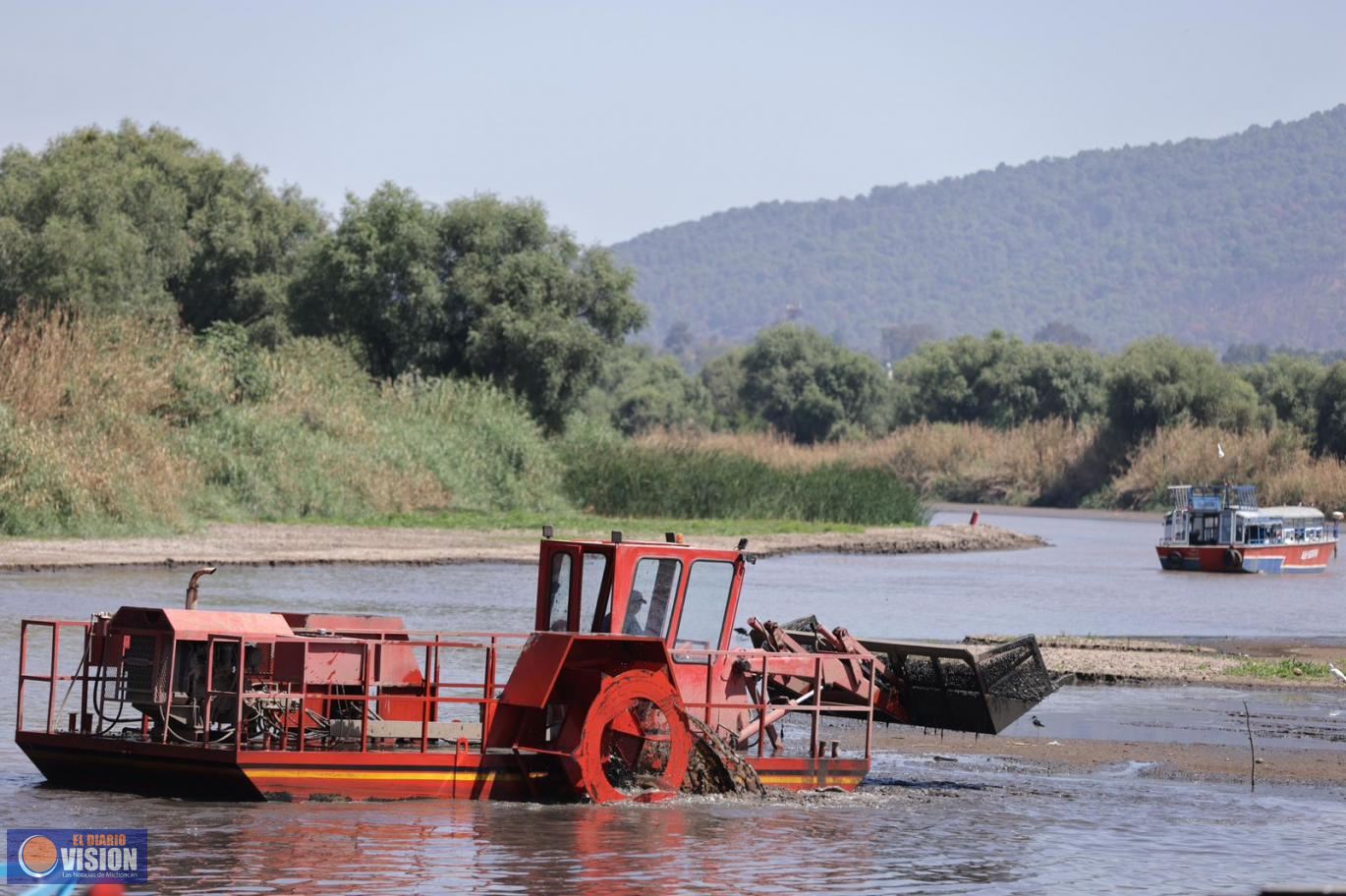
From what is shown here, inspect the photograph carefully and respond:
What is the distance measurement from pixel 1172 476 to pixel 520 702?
82.4 m

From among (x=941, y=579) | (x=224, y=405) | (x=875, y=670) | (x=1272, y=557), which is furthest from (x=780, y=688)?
(x=1272, y=557)

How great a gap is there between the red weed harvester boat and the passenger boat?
40157mm

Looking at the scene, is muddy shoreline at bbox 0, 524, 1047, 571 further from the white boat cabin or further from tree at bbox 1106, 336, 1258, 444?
tree at bbox 1106, 336, 1258, 444

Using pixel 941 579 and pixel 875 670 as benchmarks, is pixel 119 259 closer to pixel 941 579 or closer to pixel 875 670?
pixel 941 579

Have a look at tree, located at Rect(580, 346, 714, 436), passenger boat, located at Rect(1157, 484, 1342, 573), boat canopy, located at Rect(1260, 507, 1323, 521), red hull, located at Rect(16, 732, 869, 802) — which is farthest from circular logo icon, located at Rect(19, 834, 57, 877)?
tree, located at Rect(580, 346, 714, 436)

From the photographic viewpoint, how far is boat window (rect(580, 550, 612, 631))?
15.8 meters

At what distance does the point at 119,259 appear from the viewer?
6488cm

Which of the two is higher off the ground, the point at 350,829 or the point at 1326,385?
the point at 1326,385

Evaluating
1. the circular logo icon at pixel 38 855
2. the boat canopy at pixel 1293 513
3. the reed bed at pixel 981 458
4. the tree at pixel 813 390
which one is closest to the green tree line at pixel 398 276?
the boat canopy at pixel 1293 513

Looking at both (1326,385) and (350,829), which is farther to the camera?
(1326,385)

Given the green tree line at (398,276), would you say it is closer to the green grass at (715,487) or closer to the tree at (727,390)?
the green grass at (715,487)

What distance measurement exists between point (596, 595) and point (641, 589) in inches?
15.1
